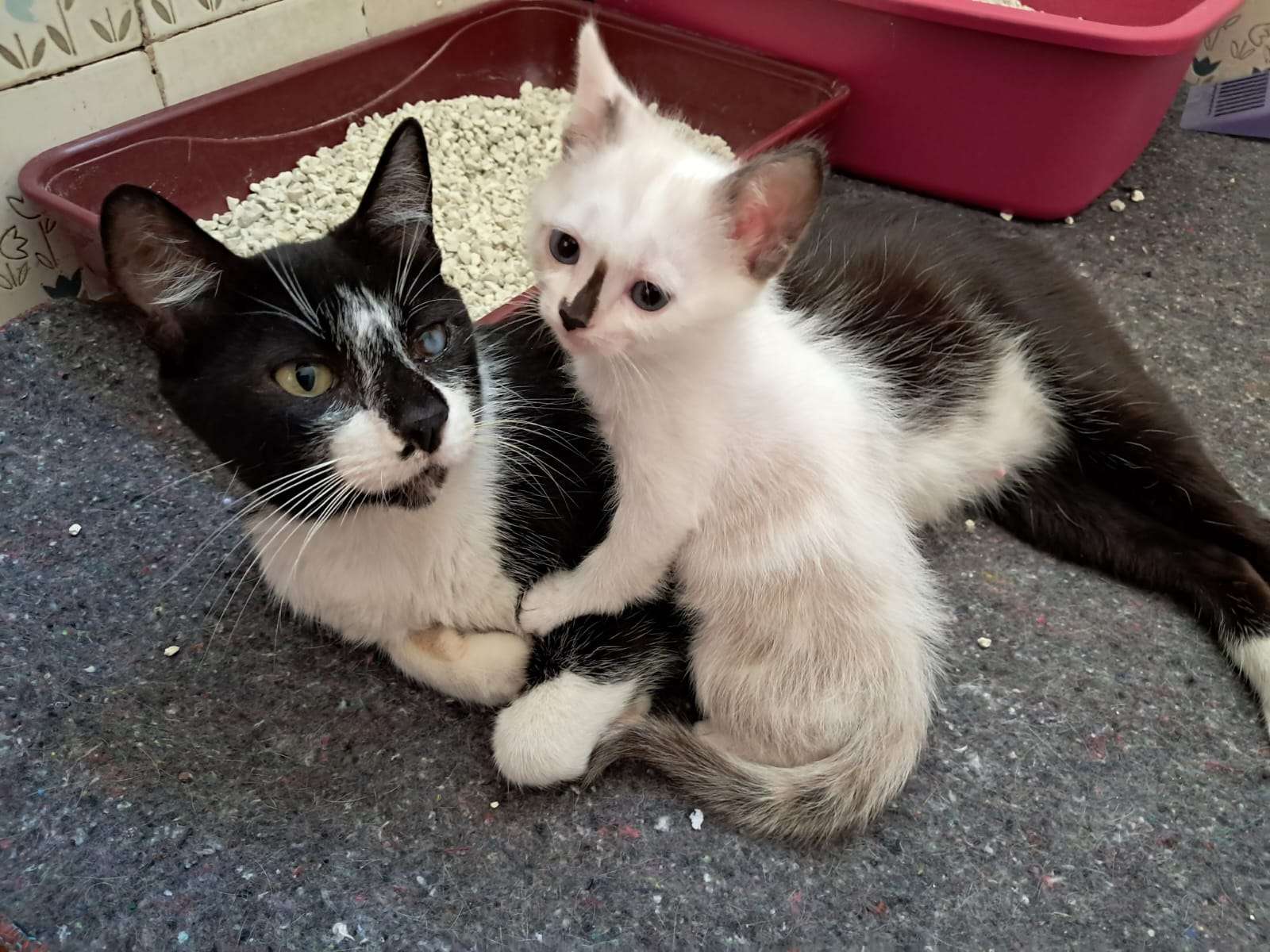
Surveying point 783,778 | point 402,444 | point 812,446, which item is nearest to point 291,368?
point 402,444

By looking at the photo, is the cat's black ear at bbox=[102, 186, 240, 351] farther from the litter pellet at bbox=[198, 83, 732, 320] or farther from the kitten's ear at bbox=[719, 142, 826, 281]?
the litter pellet at bbox=[198, 83, 732, 320]

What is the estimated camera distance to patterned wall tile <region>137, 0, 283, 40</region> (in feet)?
5.89

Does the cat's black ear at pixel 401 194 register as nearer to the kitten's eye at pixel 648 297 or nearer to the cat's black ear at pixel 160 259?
the cat's black ear at pixel 160 259

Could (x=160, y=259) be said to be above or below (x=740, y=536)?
above

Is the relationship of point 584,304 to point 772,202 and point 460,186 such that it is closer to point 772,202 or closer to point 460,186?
point 772,202

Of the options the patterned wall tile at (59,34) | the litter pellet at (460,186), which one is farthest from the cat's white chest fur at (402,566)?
the patterned wall tile at (59,34)

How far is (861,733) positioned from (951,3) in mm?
1548

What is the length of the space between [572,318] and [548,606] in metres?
0.38

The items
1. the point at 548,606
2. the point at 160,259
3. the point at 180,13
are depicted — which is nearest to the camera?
the point at 160,259

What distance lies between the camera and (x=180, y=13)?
6.04 feet

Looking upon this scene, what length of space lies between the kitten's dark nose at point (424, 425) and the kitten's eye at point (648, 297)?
0.76 ft

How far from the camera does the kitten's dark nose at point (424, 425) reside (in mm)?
Result: 900

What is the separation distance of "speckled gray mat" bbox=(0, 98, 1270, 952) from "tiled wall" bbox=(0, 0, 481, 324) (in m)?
0.53

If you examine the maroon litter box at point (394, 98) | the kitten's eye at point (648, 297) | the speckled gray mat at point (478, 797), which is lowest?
the speckled gray mat at point (478, 797)
